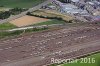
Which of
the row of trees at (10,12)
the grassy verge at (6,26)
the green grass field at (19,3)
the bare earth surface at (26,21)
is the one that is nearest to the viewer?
the grassy verge at (6,26)

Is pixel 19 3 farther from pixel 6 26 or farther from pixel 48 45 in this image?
pixel 48 45

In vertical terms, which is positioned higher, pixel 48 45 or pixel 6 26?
pixel 6 26

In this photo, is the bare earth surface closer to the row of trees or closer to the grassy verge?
the grassy verge

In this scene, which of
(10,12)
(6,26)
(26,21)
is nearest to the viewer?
(6,26)

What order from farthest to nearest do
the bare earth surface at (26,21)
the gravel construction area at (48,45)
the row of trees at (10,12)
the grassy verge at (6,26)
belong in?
the row of trees at (10,12)
the bare earth surface at (26,21)
the grassy verge at (6,26)
the gravel construction area at (48,45)

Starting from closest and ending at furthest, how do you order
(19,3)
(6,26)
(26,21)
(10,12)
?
1. (6,26)
2. (26,21)
3. (10,12)
4. (19,3)

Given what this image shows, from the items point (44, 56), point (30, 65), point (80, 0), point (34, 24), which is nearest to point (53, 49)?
point (44, 56)

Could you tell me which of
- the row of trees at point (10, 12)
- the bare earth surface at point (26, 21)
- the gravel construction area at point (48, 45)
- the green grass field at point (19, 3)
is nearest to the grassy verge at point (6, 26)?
the bare earth surface at point (26, 21)

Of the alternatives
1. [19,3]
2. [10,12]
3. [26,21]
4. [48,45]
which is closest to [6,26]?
[26,21]

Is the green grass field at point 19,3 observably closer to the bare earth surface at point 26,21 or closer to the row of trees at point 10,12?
the row of trees at point 10,12
